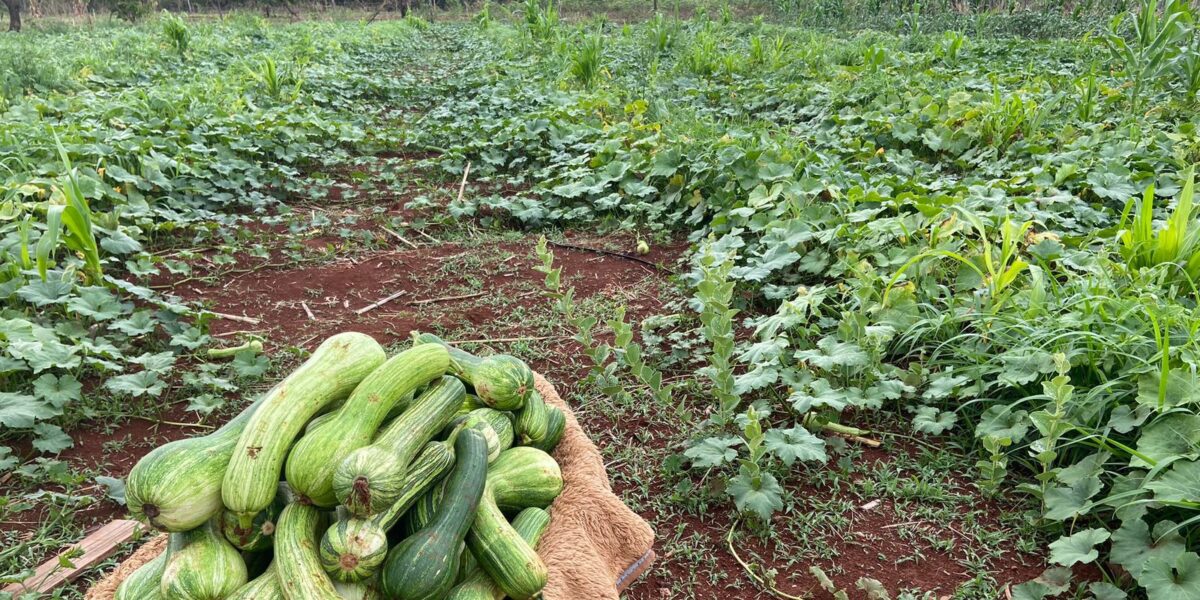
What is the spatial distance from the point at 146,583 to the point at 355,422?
486mm

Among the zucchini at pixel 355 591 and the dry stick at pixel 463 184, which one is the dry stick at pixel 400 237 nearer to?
the dry stick at pixel 463 184

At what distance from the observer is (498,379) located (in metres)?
1.91

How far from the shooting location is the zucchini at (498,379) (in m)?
1.92

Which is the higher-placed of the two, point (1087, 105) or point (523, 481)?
point (1087, 105)

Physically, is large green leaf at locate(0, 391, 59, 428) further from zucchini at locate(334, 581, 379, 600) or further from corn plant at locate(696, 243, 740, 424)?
corn plant at locate(696, 243, 740, 424)

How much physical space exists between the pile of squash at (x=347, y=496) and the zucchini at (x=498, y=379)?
4.9 inches

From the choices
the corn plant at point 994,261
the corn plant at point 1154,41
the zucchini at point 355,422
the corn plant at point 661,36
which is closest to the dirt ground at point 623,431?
the corn plant at point 994,261

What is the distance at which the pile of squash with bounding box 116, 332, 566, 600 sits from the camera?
4.57 feet

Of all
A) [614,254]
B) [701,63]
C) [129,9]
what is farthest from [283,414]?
[129,9]

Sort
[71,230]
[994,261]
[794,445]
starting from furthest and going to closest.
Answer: [71,230]
[994,261]
[794,445]

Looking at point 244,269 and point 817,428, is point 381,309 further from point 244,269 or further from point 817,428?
point 817,428

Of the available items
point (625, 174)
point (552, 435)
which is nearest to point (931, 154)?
point (625, 174)

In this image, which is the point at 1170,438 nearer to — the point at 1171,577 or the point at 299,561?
the point at 1171,577

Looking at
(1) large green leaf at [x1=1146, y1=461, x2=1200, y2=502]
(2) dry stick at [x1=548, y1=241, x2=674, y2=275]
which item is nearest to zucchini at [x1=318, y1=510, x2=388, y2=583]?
(1) large green leaf at [x1=1146, y1=461, x2=1200, y2=502]
